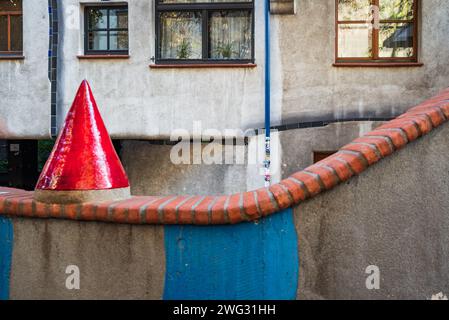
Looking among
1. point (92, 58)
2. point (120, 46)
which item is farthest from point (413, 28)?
point (92, 58)

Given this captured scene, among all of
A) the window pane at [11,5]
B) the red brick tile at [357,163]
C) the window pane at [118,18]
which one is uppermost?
the window pane at [11,5]

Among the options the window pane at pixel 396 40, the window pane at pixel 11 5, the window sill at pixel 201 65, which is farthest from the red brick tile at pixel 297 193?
the window pane at pixel 11 5

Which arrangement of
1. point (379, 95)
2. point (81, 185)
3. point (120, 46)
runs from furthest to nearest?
point (120, 46) < point (379, 95) < point (81, 185)

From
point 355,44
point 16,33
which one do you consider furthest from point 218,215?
point 16,33

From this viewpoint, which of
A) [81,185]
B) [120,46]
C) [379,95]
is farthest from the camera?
[120,46]

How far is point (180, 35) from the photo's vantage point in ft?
24.9

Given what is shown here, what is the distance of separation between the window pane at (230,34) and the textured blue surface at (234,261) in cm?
543

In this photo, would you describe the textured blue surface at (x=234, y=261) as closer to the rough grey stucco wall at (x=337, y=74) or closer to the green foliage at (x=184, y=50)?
the rough grey stucco wall at (x=337, y=74)

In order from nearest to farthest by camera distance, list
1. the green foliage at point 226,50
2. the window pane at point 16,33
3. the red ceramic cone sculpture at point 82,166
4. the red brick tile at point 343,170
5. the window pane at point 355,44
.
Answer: the red brick tile at point 343,170
the red ceramic cone sculpture at point 82,166
the window pane at point 355,44
the green foliage at point 226,50
the window pane at point 16,33

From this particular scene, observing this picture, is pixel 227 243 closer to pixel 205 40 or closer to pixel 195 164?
pixel 195 164

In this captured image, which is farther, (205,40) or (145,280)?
(205,40)

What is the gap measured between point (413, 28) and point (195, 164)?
4967 mm

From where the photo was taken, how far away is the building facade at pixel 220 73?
23.4 feet

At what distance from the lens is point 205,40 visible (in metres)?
7.50
